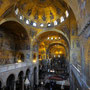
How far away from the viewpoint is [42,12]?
847 inches

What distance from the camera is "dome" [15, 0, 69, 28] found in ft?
59.8

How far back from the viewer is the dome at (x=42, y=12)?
18.2m

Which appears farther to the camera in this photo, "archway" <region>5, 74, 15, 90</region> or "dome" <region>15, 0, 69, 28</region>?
"dome" <region>15, 0, 69, 28</region>

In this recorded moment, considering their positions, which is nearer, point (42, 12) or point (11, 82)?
point (11, 82)

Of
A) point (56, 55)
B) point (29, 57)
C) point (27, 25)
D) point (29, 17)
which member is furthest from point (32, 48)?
point (56, 55)

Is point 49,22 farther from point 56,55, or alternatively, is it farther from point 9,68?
point 56,55

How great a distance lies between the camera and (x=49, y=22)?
22234mm

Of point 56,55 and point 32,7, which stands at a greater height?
point 32,7

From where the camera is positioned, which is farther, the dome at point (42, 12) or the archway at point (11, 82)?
the dome at point (42, 12)

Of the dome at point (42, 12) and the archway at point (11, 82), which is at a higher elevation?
the dome at point (42, 12)

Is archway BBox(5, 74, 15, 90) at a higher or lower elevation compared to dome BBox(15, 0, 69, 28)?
lower

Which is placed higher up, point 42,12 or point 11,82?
point 42,12

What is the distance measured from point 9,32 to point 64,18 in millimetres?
13241

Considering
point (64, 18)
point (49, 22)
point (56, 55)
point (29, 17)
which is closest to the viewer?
point (64, 18)
